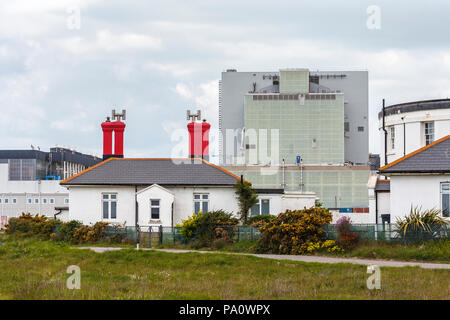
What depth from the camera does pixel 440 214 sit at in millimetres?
32406

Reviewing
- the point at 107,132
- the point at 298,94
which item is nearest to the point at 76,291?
the point at 107,132

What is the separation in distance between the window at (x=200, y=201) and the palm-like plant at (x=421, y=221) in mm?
14596

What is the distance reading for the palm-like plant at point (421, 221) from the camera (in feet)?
97.2

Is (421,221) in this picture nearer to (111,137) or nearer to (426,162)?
(426,162)

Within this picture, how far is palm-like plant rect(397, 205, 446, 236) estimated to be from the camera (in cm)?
2962

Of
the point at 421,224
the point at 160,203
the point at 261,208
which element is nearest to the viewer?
the point at 421,224

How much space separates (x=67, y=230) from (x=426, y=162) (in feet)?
68.8

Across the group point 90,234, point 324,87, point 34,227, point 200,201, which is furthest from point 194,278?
point 324,87

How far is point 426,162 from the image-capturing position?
109 ft

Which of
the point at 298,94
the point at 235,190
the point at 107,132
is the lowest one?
the point at 235,190
